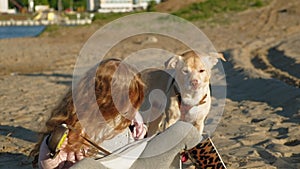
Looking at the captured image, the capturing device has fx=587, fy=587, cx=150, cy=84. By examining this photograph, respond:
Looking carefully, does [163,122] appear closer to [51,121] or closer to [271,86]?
[51,121]

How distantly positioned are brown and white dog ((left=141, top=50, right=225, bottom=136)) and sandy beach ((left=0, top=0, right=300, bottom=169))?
1.76ft

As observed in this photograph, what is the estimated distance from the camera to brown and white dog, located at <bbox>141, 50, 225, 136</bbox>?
576 centimetres

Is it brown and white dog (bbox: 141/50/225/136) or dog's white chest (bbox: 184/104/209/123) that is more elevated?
brown and white dog (bbox: 141/50/225/136)

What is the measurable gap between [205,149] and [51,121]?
1.10m

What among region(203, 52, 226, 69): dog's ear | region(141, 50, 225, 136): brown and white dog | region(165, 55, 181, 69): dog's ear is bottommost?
region(141, 50, 225, 136): brown and white dog

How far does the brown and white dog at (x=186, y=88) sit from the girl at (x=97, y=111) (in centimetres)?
160

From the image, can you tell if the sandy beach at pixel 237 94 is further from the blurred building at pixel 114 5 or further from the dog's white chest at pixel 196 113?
the blurred building at pixel 114 5

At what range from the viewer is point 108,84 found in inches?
155

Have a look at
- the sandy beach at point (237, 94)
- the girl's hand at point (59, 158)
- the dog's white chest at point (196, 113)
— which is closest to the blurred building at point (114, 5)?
the sandy beach at point (237, 94)

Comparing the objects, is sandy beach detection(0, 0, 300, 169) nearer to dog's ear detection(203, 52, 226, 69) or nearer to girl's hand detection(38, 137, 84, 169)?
dog's ear detection(203, 52, 226, 69)

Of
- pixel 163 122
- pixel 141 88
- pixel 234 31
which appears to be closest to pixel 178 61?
pixel 163 122

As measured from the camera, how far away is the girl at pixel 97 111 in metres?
3.86

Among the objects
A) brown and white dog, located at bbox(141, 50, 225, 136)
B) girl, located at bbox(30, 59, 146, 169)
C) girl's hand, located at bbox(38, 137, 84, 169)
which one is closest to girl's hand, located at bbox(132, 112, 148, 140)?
girl, located at bbox(30, 59, 146, 169)

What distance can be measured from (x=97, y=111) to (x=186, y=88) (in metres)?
2.11
